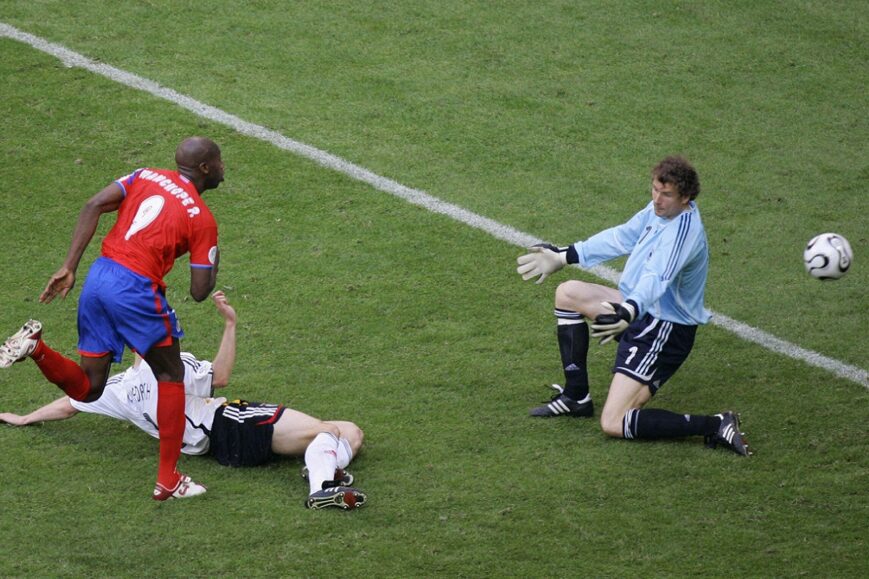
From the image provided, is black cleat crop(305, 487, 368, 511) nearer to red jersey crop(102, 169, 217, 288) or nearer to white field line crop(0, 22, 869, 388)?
red jersey crop(102, 169, 217, 288)

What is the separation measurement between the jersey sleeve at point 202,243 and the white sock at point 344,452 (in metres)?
1.19

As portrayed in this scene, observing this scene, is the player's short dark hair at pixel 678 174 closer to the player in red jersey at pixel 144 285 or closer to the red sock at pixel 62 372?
the player in red jersey at pixel 144 285

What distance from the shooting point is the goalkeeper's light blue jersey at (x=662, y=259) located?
6613 mm

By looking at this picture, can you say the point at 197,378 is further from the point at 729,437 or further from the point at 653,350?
the point at 729,437

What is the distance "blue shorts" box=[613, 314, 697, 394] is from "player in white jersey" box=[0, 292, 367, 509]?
1598 millimetres

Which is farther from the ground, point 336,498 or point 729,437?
point 729,437

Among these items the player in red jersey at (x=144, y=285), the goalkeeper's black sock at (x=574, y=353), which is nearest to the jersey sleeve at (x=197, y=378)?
the player in red jersey at (x=144, y=285)

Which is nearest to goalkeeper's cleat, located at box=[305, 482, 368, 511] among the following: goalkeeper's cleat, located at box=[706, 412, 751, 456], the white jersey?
the white jersey

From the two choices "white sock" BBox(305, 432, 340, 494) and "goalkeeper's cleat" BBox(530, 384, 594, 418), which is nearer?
"white sock" BBox(305, 432, 340, 494)

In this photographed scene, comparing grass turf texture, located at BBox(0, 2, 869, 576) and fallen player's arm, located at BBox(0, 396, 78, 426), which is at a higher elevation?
grass turf texture, located at BBox(0, 2, 869, 576)

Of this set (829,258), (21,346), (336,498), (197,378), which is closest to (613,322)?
(829,258)

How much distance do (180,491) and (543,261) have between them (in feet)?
8.24

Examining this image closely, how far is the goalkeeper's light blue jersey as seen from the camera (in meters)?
6.61

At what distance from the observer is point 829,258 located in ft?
22.4
